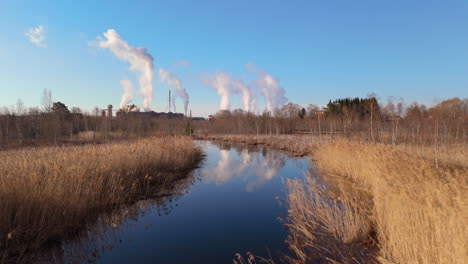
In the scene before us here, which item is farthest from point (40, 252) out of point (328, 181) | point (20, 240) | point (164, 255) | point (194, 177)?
point (328, 181)

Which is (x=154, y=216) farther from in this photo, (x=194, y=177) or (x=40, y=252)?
(x=194, y=177)

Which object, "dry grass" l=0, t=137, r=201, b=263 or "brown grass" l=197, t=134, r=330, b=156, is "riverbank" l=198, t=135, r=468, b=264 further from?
"brown grass" l=197, t=134, r=330, b=156

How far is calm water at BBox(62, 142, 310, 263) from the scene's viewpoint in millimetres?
4488

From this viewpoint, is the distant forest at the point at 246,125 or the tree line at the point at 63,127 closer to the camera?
the distant forest at the point at 246,125

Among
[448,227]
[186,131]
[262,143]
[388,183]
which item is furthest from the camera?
[186,131]

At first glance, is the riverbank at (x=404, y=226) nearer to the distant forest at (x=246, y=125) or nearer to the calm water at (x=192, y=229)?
the calm water at (x=192, y=229)

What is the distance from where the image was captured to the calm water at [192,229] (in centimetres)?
449

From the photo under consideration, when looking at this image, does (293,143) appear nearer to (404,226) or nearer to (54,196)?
(404,226)

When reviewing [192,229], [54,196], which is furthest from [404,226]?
[54,196]

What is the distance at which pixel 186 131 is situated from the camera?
3216cm

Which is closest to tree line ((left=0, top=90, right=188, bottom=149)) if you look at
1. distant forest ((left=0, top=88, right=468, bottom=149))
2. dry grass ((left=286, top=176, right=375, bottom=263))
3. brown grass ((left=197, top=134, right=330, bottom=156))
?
distant forest ((left=0, top=88, right=468, bottom=149))

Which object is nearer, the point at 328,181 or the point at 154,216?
the point at 154,216

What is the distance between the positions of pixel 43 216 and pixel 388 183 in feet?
20.6

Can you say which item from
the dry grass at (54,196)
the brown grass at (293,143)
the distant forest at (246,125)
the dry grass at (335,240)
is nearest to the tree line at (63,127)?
the distant forest at (246,125)
